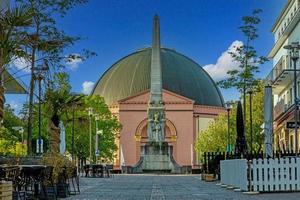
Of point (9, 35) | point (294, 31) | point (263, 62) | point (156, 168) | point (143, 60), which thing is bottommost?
point (156, 168)

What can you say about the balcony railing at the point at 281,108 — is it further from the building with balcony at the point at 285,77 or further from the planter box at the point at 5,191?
the planter box at the point at 5,191

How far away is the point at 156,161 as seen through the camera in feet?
239

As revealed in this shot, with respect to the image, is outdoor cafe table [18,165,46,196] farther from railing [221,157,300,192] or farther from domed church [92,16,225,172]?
domed church [92,16,225,172]

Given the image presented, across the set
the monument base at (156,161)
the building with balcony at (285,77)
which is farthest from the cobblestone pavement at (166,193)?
the monument base at (156,161)

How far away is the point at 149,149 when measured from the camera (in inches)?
2911

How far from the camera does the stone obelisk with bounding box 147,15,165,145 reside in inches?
2830

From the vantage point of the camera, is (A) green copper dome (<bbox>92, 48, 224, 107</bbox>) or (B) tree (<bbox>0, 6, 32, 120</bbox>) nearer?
(B) tree (<bbox>0, 6, 32, 120</bbox>)

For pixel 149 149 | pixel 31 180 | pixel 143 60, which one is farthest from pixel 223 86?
pixel 143 60

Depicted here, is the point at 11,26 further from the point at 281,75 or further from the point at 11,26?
the point at 281,75

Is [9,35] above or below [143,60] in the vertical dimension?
below

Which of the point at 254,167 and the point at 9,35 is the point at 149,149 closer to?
the point at 254,167

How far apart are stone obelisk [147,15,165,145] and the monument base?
0.85 metres

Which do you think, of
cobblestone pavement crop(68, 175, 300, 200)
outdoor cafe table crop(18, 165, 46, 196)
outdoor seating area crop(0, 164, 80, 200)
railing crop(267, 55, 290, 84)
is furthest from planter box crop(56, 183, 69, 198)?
railing crop(267, 55, 290, 84)

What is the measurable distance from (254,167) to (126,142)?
89251mm
